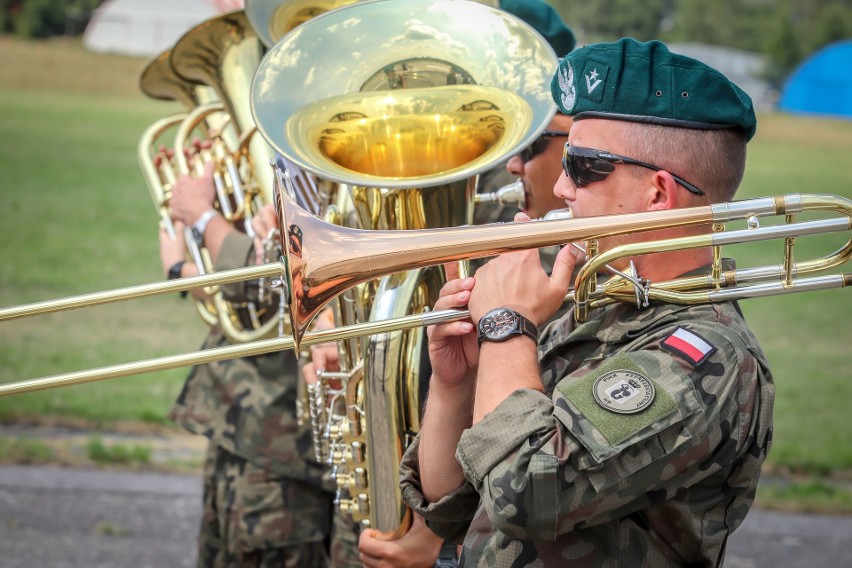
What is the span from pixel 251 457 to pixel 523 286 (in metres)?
1.75

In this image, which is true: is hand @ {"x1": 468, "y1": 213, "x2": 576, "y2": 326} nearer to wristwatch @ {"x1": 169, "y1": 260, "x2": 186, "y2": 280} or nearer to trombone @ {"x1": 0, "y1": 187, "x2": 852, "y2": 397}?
trombone @ {"x1": 0, "y1": 187, "x2": 852, "y2": 397}

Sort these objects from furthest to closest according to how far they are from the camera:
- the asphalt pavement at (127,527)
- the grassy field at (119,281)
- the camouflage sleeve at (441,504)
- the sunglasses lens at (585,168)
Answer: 1. the grassy field at (119,281)
2. the asphalt pavement at (127,527)
3. the camouflage sleeve at (441,504)
4. the sunglasses lens at (585,168)

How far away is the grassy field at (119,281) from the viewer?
632cm

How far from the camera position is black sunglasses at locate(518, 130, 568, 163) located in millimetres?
2736

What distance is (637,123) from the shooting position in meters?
2.01

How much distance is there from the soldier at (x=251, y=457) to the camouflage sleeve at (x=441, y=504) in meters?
1.22

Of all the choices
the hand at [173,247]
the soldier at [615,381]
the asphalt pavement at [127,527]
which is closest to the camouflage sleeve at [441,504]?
the soldier at [615,381]

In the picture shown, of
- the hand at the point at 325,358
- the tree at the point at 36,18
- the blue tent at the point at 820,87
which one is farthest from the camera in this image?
the blue tent at the point at 820,87

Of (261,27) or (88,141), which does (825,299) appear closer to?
(261,27)

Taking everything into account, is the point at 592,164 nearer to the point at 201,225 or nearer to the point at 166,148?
the point at 201,225

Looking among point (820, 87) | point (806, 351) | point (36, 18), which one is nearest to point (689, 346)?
point (806, 351)

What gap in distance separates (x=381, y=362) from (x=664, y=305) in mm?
762

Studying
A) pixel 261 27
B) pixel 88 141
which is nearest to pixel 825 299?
pixel 261 27

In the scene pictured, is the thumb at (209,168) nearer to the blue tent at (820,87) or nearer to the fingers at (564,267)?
the fingers at (564,267)
